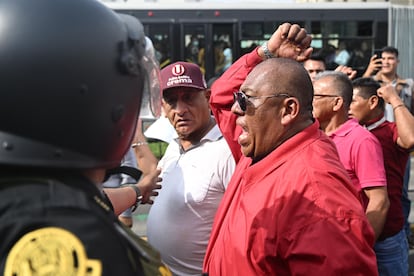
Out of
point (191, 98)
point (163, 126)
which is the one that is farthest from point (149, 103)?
point (163, 126)

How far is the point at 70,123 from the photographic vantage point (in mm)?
1067

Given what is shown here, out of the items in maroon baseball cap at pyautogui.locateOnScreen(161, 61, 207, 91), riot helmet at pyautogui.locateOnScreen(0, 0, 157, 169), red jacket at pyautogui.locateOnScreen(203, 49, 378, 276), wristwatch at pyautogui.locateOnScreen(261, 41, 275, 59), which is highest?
riot helmet at pyautogui.locateOnScreen(0, 0, 157, 169)

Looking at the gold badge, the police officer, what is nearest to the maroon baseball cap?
the police officer

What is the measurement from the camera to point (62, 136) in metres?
1.07

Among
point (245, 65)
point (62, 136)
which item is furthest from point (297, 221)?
point (245, 65)

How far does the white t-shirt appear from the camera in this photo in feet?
9.26

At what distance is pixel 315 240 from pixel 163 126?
2839 millimetres

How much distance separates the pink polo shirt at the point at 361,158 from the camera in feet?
9.83

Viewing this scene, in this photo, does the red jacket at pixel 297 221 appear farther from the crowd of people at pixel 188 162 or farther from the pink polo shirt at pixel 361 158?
the pink polo shirt at pixel 361 158

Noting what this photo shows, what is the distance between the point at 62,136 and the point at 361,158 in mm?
2281

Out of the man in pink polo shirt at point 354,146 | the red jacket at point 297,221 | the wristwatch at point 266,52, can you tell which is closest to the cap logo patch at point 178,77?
the wristwatch at point 266,52

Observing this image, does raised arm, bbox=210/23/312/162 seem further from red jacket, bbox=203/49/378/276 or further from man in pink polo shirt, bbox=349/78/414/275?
man in pink polo shirt, bbox=349/78/414/275

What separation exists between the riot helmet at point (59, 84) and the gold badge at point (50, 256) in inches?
5.7

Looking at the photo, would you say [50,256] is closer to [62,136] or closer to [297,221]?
[62,136]
